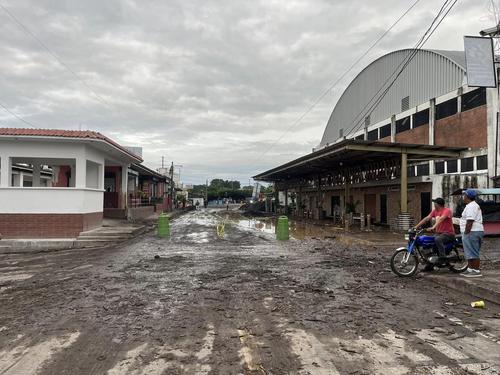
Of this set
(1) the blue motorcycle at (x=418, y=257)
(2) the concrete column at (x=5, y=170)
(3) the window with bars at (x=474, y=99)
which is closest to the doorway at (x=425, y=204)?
(3) the window with bars at (x=474, y=99)

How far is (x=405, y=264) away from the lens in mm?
9523

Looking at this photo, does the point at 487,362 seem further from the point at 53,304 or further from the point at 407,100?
the point at 407,100

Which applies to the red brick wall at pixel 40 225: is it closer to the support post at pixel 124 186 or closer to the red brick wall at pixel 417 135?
the support post at pixel 124 186

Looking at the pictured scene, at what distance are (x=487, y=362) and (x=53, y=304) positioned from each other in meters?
6.34

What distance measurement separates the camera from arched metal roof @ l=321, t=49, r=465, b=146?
29359 mm

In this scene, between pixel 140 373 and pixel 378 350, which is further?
pixel 378 350

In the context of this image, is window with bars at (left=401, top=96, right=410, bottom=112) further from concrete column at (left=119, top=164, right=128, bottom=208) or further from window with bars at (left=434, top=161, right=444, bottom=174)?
concrete column at (left=119, top=164, right=128, bottom=208)

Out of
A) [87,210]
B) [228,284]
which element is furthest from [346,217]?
[228,284]

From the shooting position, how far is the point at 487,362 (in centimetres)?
452

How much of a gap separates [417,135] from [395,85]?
730cm

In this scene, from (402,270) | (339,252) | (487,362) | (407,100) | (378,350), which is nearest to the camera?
(487,362)

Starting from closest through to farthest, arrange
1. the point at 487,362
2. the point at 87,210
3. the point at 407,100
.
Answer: the point at 487,362
the point at 87,210
the point at 407,100

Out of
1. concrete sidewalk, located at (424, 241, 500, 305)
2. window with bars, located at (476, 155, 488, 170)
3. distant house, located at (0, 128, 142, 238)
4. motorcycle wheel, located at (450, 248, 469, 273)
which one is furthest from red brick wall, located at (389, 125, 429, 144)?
distant house, located at (0, 128, 142, 238)

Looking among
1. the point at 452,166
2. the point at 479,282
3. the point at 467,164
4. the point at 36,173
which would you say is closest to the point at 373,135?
the point at 452,166
